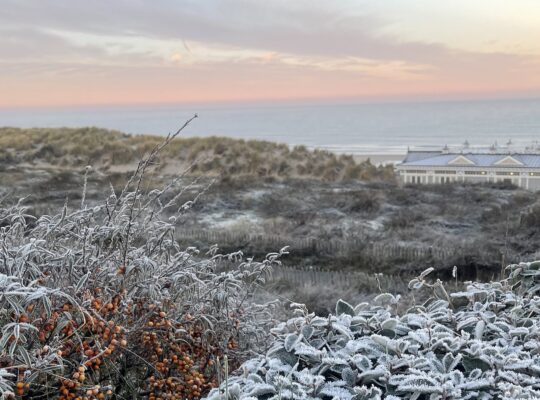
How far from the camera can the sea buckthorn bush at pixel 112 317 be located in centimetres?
226

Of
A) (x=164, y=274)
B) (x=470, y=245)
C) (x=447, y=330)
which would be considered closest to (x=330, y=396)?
(x=447, y=330)

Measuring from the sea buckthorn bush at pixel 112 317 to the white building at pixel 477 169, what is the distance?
61.4ft

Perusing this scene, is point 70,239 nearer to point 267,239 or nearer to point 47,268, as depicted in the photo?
point 47,268

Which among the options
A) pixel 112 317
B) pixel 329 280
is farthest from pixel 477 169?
pixel 112 317

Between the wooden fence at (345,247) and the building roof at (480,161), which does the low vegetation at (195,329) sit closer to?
the wooden fence at (345,247)

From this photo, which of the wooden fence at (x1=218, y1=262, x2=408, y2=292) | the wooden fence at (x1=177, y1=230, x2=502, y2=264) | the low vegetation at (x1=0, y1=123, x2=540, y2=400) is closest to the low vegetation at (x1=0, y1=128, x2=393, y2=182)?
the wooden fence at (x1=177, y1=230, x2=502, y2=264)

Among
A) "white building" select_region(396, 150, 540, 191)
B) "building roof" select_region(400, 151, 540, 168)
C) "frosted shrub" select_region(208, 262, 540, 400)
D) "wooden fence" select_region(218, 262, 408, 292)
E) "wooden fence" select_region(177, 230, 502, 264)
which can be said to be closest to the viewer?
"frosted shrub" select_region(208, 262, 540, 400)

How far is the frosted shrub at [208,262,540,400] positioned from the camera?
1.99m

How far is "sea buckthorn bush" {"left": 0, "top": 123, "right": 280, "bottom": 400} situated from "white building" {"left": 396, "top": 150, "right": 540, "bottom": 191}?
18.7 meters

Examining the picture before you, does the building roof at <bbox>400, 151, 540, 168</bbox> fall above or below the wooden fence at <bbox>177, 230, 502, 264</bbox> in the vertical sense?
above

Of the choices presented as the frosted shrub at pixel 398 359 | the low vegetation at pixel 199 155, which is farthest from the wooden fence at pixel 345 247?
the low vegetation at pixel 199 155

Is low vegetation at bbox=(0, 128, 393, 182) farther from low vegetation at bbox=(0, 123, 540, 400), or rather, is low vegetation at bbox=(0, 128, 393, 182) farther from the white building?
low vegetation at bbox=(0, 123, 540, 400)

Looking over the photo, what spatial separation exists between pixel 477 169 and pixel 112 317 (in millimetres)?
21493

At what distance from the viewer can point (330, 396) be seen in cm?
203
